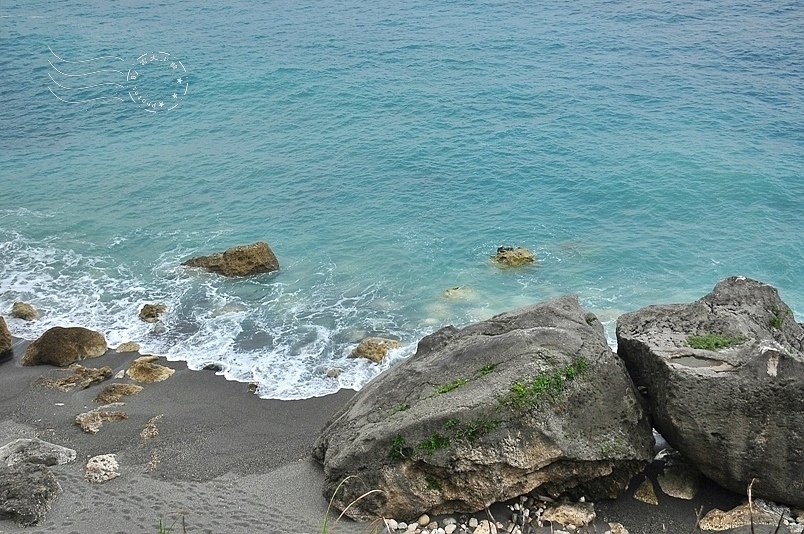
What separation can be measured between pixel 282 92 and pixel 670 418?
33281mm

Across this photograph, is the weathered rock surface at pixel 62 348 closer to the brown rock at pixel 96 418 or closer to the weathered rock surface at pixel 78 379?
the weathered rock surface at pixel 78 379

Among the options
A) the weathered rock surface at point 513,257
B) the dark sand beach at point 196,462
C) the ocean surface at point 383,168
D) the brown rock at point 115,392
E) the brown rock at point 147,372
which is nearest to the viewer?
the dark sand beach at point 196,462

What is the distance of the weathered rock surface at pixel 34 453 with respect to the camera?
625 inches

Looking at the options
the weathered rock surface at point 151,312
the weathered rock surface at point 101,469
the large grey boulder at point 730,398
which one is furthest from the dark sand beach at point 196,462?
the weathered rock surface at point 151,312

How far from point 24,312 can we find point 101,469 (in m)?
10.1

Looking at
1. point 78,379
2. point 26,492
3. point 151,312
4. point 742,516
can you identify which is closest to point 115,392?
point 78,379

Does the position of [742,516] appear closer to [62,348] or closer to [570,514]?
[570,514]

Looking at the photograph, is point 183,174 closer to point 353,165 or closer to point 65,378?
point 353,165

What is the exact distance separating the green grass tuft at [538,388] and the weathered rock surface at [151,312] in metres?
13.8

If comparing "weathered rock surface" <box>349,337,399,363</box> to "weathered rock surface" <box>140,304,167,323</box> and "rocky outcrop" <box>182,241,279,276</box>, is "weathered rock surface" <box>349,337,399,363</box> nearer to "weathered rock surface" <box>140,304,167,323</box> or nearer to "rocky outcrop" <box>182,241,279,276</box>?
"rocky outcrop" <box>182,241,279,276</box>

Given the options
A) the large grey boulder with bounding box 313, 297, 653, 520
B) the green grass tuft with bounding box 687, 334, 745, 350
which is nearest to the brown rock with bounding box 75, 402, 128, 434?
the large grey boulder with bounding box 313, 297, 653, 520

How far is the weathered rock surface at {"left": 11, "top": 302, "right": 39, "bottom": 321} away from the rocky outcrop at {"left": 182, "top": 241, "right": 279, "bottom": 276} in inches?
218

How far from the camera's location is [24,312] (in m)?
23.9

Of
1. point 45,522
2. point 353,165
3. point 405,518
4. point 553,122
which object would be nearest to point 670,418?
point 405,518
